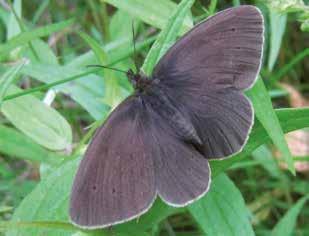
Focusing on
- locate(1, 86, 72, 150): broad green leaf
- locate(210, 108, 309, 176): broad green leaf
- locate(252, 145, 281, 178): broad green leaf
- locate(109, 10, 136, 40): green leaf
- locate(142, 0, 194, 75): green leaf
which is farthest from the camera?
locate(109, 10, 136, 40): green leaf

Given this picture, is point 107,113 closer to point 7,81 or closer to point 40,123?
point 40,123

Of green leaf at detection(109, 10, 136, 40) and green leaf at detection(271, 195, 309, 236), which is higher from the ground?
green leaf at detection(109, 10, 136, 40)

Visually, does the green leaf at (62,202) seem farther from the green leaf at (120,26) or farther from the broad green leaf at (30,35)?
the green leaf at (120,26)

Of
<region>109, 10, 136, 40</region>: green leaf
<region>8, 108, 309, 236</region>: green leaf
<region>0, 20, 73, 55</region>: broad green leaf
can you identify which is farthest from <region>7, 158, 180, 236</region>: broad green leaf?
<region>109, 10, 136, 40</region>: green leaf

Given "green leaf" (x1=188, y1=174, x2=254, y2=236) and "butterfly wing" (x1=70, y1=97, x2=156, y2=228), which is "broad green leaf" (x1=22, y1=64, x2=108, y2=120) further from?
"green leaf" (x1=188, y1=174, x2=254, y2=236)

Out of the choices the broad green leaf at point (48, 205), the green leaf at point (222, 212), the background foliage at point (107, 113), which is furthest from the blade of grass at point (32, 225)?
the green leaf at point (222, 212)

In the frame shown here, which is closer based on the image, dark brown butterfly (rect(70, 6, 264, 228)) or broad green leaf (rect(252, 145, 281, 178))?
dark brown butterfly (rect(70, 6, 264, 228))

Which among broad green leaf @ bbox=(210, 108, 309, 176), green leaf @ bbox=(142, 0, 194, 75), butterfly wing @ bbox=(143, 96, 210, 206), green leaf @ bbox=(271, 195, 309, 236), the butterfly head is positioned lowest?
green leaf @ bbox=(271, 195, 309, 236)
